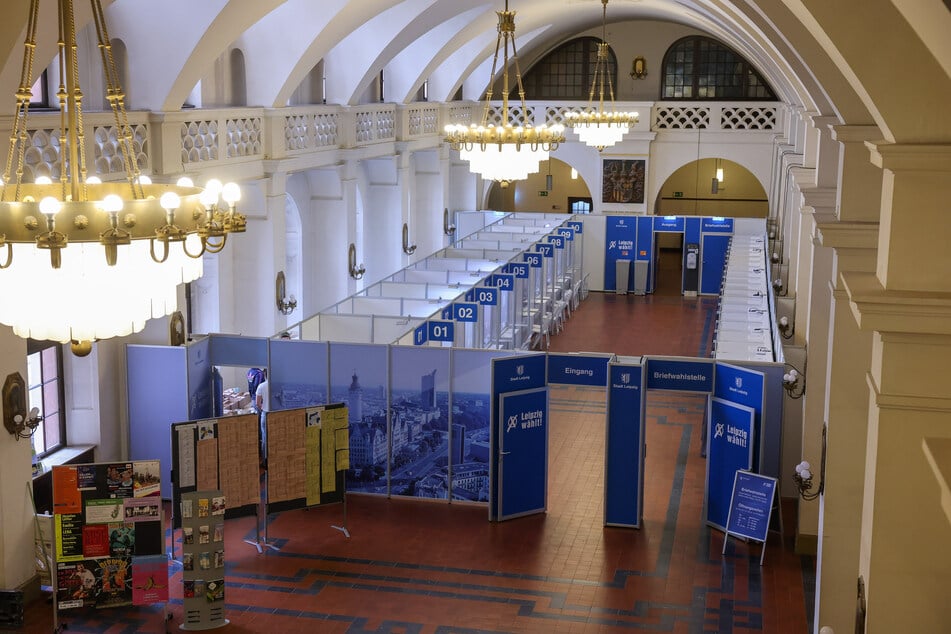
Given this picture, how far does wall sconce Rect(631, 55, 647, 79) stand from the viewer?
30.8m

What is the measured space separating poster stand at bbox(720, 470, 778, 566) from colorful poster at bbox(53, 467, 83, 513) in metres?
6.33

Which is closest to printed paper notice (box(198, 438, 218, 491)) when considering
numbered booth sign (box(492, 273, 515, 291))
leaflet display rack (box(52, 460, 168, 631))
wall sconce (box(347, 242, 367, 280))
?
leaflet display rack (box(52, 460, 168, 631))

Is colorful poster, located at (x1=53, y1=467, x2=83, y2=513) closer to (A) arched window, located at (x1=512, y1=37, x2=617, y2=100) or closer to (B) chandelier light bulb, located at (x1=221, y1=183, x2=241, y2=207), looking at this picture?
(B) chandelier light bulb, located at (x1=221, y1=183, x2=241, y2=207)

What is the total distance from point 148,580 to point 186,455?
1371mm

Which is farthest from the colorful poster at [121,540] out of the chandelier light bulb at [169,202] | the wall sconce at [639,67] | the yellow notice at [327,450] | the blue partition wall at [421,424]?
the wall sconce at [639,67]

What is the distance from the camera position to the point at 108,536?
9.77m

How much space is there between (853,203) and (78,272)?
15.8 ft

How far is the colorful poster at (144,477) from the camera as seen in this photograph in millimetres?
9836

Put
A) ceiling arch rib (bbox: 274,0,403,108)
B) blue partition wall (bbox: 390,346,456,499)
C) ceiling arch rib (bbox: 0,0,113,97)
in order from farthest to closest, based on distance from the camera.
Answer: ceiling arch rib (bbox: 274,0,403,108), blue partition wall (bbox: 390,346,456,499), ceiling arch rib (bbox: 0,0,113,97)

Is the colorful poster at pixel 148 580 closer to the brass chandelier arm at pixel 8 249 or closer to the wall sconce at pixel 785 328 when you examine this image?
the brass chandelier arm at pixel 8 249

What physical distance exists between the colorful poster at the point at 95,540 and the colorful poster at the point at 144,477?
16.4 inches

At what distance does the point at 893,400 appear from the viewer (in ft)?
14.0

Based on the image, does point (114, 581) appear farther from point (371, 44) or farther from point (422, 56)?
point (422, 56)

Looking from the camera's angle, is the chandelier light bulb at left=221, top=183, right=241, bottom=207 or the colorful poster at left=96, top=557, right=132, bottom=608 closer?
the chandelier light bulb at left=221, top=183, right=241, bottom=207
